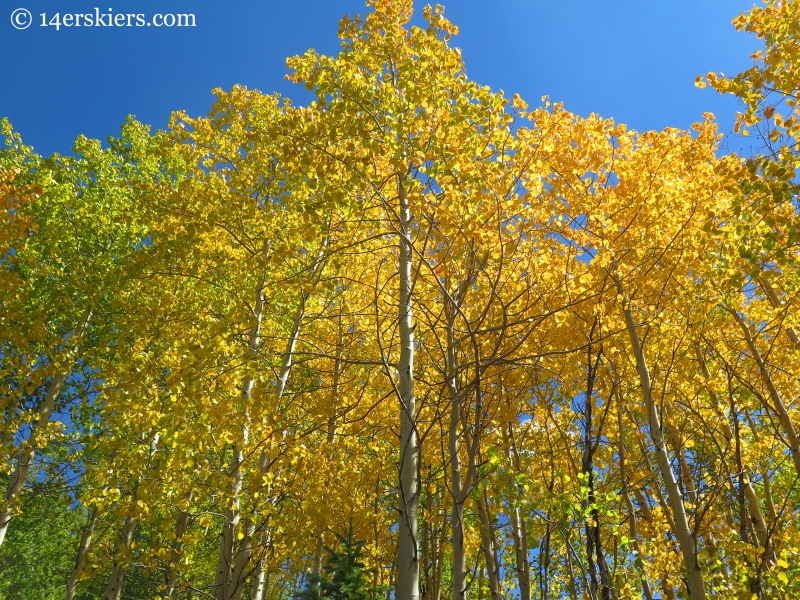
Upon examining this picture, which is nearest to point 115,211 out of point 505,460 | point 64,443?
point 64,443

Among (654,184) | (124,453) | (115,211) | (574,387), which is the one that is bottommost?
(124,453)

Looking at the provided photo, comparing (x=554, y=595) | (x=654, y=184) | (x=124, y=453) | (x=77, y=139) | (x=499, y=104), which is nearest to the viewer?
(x=499, y=104)

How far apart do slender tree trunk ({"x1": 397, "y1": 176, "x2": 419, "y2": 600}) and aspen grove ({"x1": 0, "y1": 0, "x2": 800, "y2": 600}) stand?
0.02 meters

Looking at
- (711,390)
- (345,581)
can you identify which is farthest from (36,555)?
(711,390)

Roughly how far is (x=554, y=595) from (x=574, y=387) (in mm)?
4537

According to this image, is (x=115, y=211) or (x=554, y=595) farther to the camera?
(x=115, y=211)

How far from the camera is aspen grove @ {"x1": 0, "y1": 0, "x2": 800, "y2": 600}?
3.57 m

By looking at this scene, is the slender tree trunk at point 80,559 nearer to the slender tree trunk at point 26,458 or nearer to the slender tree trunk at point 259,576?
the slender tree trunk at point 26,458

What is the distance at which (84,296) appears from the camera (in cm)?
1012

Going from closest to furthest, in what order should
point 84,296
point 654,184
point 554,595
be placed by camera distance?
1. point 654,184
2. point 554,595
3. point 84,296

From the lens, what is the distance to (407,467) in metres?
3.41

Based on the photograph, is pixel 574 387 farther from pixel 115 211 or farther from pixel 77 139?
pixel 77 139

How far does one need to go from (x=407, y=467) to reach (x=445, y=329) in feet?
5.40

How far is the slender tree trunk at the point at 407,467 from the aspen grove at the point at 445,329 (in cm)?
2
